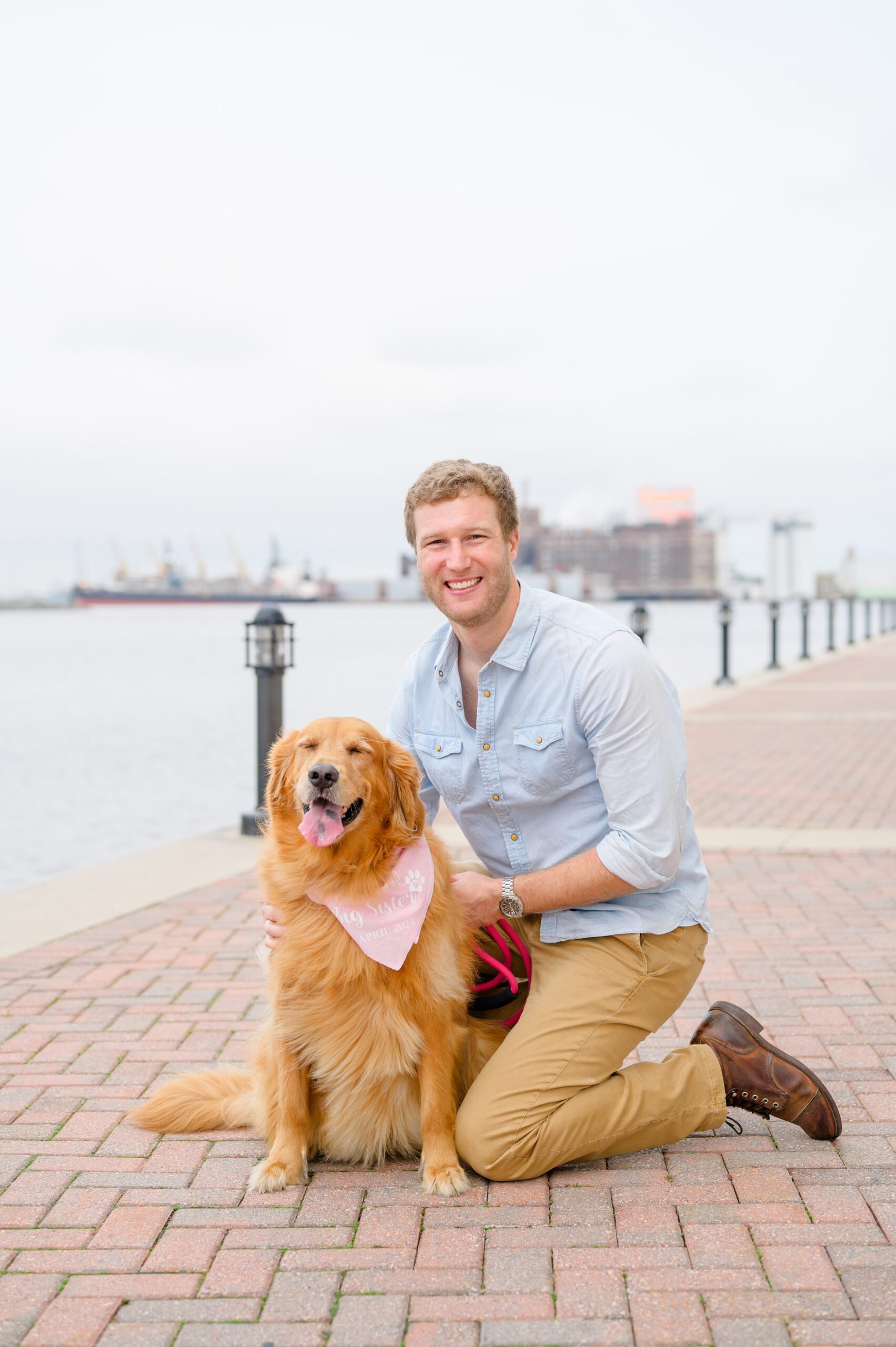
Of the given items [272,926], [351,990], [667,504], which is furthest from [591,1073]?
[667,504]

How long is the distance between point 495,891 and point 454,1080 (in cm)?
55

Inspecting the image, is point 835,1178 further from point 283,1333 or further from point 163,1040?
point 163,1040

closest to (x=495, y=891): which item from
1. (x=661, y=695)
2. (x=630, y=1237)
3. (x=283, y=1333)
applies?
(x=661, y=695)

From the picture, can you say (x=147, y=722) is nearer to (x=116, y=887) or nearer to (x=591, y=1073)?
(x=116, y=887)

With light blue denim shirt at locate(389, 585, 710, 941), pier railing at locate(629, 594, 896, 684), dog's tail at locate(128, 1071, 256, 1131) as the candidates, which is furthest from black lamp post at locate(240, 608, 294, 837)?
light blue denim shirt at locate(389, 585, 710, 941)

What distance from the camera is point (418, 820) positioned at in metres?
3.51

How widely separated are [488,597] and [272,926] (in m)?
1.13

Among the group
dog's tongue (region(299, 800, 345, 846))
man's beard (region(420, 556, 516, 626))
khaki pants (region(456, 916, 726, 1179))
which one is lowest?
khaki pants (region(456, 916, 726, 1179))

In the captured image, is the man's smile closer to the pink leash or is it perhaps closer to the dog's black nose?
the dog's black nose

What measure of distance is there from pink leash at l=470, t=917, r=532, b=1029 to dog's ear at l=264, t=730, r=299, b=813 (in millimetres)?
763

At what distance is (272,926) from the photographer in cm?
351

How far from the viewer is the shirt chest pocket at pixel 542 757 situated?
3.55 m

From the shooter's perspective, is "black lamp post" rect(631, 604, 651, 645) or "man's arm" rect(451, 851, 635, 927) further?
"black lamp post" rect(631, 604, 651, 645)

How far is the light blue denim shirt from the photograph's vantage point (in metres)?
3.43
